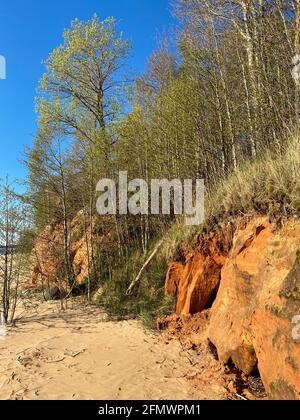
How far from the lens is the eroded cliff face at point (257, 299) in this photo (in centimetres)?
328

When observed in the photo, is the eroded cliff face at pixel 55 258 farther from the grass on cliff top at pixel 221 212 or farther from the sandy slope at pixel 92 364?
the sandy slope at pixel 92 364

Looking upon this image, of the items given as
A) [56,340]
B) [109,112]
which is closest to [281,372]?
[56,340]

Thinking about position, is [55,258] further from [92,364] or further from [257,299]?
[257,299]

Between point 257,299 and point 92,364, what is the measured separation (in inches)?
108

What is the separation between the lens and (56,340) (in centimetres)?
645

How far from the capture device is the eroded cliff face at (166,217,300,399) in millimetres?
3275

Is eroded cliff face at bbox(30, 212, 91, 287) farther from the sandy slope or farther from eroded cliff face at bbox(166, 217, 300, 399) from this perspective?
eroded cliff face at bbox(166, 217, 300, 399)

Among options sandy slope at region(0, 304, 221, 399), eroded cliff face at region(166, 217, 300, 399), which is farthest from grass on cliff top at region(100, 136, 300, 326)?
sandy slope at region(0, 304, 221, 399)

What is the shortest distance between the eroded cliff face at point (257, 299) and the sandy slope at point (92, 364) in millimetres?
802

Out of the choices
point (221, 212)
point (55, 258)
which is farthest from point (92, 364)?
point (55, 258)

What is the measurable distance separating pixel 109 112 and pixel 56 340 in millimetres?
11141
